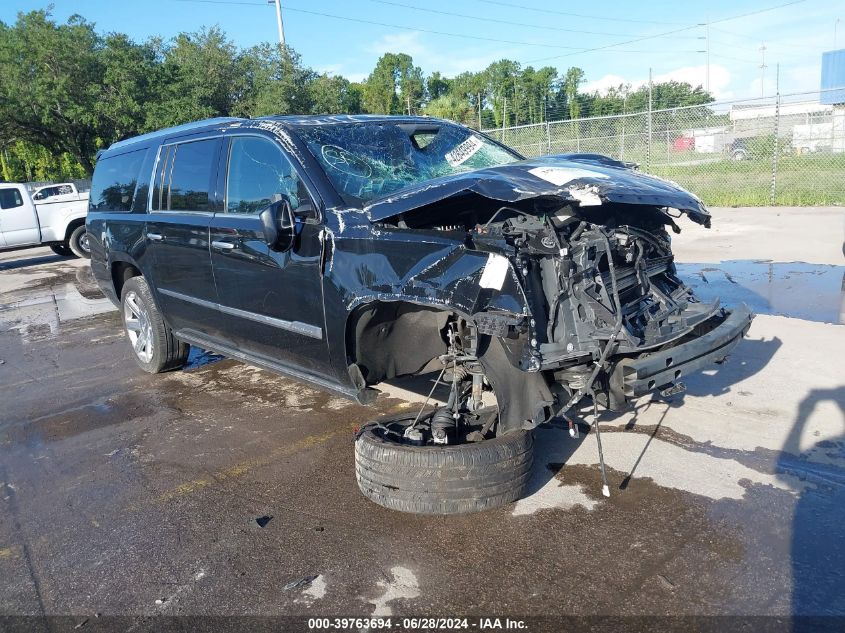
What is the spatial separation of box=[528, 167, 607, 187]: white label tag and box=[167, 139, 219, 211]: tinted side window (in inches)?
93.2

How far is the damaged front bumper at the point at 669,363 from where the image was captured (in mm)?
3195

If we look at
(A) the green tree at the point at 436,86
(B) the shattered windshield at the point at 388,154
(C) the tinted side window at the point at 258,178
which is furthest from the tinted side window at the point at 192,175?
(A) the green tree at the point at 436,86

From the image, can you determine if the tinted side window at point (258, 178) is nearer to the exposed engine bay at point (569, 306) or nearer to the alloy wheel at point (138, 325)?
the exposed engine bay at point (569, 306)

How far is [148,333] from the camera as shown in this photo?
6094mm

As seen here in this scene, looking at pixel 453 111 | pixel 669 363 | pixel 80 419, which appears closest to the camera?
pixel 669 363

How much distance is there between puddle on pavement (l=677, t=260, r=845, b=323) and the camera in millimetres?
6609

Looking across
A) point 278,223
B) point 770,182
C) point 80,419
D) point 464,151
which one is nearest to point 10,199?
point 80,419

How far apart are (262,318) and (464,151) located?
6.07 feet

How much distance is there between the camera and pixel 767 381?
4.86 metres

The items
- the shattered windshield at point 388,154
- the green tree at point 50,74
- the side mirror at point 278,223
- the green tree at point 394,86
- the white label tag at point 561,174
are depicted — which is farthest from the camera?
the green tree at point 394,86

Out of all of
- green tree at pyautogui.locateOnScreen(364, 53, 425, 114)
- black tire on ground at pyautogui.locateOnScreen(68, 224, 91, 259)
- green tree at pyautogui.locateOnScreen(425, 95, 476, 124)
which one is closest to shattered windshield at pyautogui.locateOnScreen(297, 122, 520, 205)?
black tire on ground at pyautogui.locateOnScreen(68, 224, 91, 259)

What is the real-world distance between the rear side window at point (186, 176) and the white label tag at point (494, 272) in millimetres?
2475

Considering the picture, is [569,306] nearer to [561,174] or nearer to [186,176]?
[561,174]

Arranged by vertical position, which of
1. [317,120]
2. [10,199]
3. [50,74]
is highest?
[50,74]
